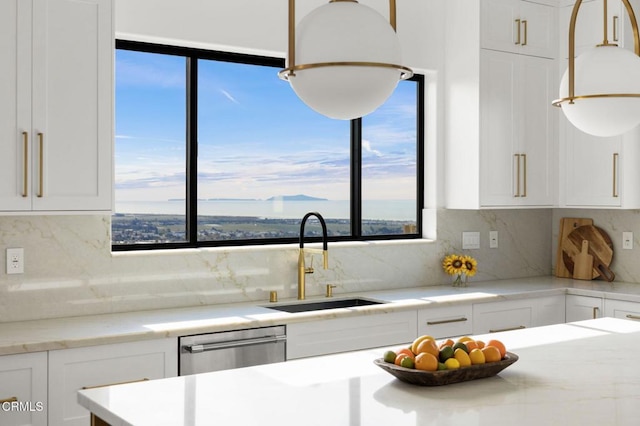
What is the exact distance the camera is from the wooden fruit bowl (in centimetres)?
202

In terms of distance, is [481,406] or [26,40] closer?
[481,406]

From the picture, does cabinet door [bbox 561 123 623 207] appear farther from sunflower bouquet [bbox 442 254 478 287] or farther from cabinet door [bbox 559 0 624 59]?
sunflower bouquet [bbox 442 254 478 287]

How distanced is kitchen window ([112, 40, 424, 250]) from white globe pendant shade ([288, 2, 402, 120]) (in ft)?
7.21

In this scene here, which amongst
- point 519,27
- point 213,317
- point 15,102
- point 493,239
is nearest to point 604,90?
point 213,317

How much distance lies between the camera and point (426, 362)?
6.68ft

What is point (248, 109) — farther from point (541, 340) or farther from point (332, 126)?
point (541, 340)

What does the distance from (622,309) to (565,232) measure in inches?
39.4

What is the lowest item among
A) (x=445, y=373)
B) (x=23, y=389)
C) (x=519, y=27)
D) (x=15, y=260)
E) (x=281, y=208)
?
(x=23, y=389)

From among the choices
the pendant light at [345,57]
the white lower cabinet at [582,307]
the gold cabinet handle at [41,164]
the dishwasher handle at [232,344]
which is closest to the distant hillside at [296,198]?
the dishwasher handle at [232,344]

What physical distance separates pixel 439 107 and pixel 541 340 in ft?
7.39

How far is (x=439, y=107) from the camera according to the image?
15.3 feet

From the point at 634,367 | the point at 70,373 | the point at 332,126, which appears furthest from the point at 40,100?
the point at 634,367

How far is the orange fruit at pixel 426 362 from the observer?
2.03 meters

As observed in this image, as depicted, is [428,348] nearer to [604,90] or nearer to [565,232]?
[604,90]
